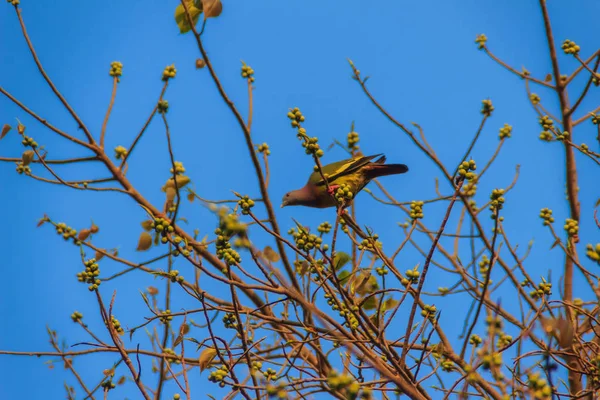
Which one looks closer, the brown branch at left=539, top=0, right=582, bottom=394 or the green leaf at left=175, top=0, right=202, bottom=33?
the green leaf at left=175, top=0, right=202, bottom=33

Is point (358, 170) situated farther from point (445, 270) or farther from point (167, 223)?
point (167, 223)

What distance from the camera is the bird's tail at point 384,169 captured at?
6934mm

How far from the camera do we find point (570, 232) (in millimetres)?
4062

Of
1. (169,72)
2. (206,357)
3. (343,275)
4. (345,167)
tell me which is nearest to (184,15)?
(169,72)

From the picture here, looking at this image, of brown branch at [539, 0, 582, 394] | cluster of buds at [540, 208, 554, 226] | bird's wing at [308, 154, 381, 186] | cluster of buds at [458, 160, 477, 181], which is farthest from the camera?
bird's wing at [308, 154, 381, 186]

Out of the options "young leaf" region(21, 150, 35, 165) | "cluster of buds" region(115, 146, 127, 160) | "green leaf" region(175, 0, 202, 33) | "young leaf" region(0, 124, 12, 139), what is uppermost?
"cluster of buds" region(115, 146, 127, 160)

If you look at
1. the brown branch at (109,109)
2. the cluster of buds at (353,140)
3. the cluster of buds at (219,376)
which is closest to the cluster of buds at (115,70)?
the brown branch at (109,109)

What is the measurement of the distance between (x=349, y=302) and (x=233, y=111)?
2108mm

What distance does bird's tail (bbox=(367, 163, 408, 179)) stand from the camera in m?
6.93

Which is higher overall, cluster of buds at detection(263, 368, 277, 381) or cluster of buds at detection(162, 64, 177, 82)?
cluster of buds at detection(162, 64, 177, 82)

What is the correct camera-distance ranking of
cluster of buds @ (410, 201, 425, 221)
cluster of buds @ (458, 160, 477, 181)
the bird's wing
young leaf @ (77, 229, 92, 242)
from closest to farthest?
cluster of buds @ (458, 160, 477, 181) → cluster of buds @ (410, 201, 425, 221) → young leaf @ (77, 229, 92, 242) → the bird's wing

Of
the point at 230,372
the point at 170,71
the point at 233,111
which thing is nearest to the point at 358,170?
A: the point at 233,111

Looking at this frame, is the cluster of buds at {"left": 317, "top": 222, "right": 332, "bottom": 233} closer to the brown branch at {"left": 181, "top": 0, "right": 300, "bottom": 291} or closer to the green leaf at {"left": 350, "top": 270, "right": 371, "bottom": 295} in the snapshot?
the green leaf at {"left": 350, "top": 270, "right": 371, "bottom": 295}

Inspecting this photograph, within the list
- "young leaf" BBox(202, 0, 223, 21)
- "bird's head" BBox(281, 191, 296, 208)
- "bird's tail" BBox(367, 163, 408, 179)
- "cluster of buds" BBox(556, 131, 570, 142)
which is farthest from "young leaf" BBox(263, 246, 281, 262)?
"bird's head" BBox(281, 191, 296, 208)
